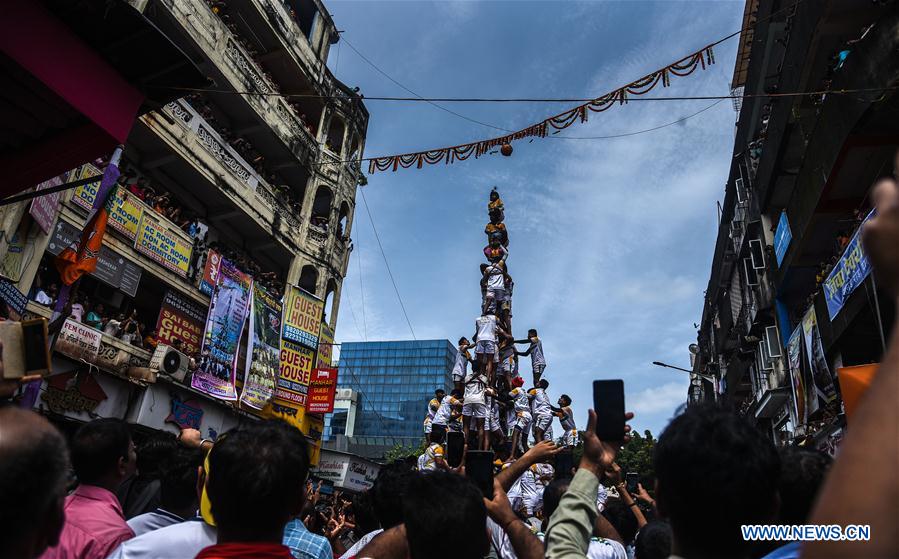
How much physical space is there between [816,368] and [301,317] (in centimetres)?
1606

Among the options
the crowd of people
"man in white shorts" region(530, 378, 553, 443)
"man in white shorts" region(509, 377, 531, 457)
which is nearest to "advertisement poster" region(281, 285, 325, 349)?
"man in white shorts" region(509, 377, 531, 457)

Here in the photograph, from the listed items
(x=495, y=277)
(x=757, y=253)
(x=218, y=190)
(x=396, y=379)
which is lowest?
(x=495, y=277)

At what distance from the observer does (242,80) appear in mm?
Answer: 18547

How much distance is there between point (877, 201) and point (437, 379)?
8246 cm

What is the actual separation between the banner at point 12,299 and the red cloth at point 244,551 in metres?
10.4

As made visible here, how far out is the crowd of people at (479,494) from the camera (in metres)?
0.86

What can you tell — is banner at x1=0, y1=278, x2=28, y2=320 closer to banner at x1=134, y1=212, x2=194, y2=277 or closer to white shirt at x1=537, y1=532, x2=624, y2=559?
banner at x1=134, y1=212, x2=194, y2=277

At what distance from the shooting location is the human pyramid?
1271 centimetres

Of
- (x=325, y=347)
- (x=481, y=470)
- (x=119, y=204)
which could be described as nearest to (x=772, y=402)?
(x=325, y=347)

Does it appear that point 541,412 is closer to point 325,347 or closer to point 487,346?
point 487,346

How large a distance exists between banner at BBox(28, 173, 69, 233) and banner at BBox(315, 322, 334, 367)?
34.5 ft

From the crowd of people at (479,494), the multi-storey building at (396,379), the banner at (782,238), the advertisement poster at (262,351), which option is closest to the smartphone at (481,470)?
the crowd of people at (479,494)

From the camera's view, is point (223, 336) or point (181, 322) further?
point (223, 336)

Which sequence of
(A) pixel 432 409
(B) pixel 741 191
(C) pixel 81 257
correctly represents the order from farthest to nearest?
(B) pixel 741 191
(A) pixel 432 409
(C) pixel 81 257
